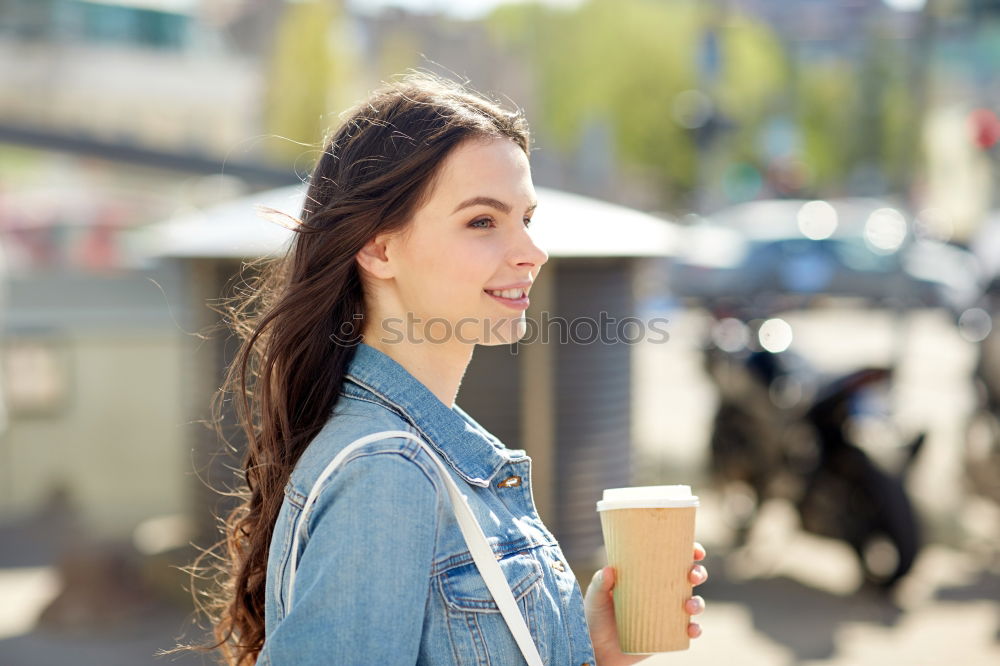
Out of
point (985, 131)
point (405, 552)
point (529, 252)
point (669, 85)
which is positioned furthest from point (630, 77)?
point (405, 552)

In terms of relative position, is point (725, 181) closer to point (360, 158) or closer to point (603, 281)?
point (603, 281)

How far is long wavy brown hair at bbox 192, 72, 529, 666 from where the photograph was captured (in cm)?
168

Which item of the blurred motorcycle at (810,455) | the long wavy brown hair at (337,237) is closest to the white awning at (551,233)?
the blurred motorcycle at (810,455)

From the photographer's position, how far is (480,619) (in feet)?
4.89

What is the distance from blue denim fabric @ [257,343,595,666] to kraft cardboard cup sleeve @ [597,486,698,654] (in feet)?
0.42

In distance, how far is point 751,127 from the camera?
4934cm

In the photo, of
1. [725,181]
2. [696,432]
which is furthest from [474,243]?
[725,181]

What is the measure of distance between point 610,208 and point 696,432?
186 inches

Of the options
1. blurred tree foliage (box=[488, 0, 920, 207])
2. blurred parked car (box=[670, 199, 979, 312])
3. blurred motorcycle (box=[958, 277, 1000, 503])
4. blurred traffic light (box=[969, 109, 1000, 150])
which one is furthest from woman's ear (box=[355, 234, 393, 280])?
blurred tree foliage (box=[488, 0, 920, 207])

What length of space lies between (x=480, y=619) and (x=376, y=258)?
1.82 ft

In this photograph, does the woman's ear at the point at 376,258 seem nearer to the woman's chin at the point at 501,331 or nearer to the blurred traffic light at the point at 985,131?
the woman's chin at the point at 501,331

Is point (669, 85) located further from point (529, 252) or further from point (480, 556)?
point (480, 556)

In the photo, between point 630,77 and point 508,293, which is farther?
point 630,77

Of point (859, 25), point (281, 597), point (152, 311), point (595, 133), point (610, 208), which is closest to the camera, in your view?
point (281, 597)
